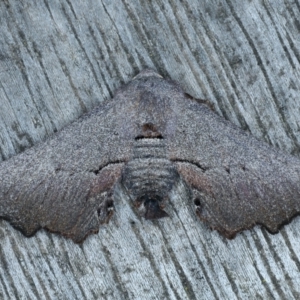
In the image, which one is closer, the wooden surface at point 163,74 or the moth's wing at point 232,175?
the moth's wing at point 232,175

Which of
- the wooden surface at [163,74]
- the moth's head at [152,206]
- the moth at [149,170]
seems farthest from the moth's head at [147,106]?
the moth's head at [152,206]

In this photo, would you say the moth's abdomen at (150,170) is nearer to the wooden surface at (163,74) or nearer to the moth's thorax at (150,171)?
the moth's thorax at (150,171)

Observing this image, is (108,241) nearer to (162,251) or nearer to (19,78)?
(162,251)

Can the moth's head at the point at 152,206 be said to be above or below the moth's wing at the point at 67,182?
below

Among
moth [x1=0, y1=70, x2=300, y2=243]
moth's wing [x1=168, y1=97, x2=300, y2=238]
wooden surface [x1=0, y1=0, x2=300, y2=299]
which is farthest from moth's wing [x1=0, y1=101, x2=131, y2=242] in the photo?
moth's wing [x1=168, y1=97, x2=300, y2=238]

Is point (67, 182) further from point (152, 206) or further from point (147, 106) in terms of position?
point (147, 106)

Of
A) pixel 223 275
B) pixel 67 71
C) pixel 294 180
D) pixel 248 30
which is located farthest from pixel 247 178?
pixel 67 71
